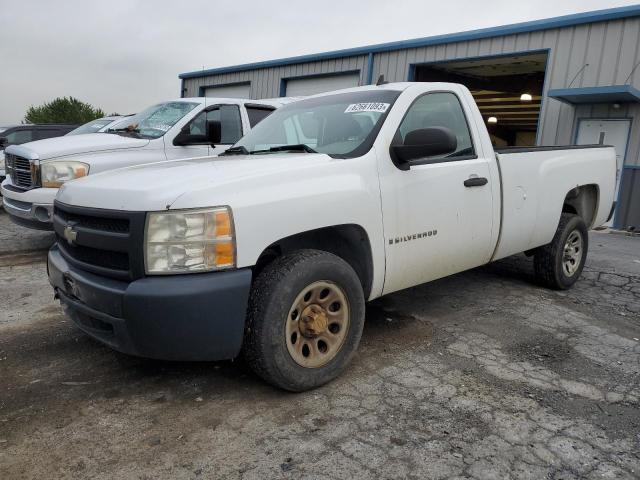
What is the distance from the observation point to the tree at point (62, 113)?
165ft

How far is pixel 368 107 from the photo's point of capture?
352 centimetres

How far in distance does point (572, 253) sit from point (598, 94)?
21.3 ft

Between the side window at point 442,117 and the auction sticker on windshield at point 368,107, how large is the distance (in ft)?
0.57

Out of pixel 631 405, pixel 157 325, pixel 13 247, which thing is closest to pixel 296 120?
pixel 157 325

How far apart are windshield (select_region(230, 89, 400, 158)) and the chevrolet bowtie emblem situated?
4.47 ft

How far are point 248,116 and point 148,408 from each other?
5212mm

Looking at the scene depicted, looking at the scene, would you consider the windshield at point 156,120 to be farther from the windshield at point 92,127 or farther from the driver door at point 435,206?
the driver door at point 435,206

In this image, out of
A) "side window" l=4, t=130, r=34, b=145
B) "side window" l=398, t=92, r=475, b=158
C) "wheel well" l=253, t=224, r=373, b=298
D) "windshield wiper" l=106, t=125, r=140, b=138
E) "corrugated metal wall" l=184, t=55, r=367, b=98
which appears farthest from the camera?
"corrugated metal wall" l=184, t=55, r=367, b=98

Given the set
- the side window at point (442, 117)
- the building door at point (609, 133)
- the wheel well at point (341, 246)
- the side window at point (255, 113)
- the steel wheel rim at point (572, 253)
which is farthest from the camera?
the building door at point (609, 133)

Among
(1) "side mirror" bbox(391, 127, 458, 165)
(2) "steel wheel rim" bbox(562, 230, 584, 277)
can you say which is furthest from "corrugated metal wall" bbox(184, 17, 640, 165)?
(1) "side mirror" bbox(391, 127, 458, 165)

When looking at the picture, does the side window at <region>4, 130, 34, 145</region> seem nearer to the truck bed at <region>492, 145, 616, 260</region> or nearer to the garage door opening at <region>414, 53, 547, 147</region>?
the garage door opening at <region>414, 53, 547, 147</region>

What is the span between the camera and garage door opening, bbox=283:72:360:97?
15522mm

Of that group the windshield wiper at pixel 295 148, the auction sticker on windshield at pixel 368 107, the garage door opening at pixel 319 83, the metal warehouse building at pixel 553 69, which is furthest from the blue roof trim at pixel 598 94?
the windshield wiper at pixel 295 148

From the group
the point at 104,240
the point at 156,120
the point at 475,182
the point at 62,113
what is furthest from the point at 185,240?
the point at 62,113
